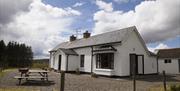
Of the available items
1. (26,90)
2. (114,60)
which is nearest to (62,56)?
(114,60)

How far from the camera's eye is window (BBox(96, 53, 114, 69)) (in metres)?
22.9

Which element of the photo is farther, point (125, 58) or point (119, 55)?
point (125, 58)

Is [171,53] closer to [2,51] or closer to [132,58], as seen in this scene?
[132,58]

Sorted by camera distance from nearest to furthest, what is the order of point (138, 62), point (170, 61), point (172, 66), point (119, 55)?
point (119, 55) < point (138, 62) < point (172, 66) < point (170, 61)

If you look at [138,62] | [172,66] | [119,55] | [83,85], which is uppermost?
[119,55]

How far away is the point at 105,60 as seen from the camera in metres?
23.6

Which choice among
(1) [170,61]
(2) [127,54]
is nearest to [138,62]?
(2) [127,54]

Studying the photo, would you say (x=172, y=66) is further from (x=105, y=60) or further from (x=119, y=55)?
(x=119, y=55)

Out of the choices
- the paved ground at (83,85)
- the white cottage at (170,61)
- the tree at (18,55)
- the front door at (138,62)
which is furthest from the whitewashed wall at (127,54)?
the tree at (18,55)

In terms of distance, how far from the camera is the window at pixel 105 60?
75.0 ft

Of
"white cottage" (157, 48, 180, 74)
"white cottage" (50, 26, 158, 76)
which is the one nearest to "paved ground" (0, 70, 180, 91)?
"white cottage" (50, 26, 158, 76)

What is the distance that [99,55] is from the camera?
79.9 ft

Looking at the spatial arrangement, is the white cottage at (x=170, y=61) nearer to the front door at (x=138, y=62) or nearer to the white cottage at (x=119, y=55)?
the white cottage at (x=119, y=55)

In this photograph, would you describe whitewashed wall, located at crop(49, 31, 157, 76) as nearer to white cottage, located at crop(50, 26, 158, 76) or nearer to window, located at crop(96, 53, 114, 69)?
white cottage, located at crop(50, 26, 158, 76)
